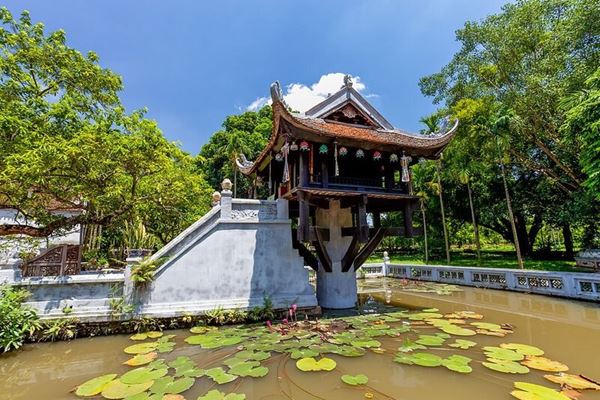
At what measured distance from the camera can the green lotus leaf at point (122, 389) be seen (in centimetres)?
362

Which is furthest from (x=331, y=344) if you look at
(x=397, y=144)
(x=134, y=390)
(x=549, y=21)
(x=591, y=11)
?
(x=549, y=21)

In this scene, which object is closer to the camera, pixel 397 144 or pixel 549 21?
pixel 397 144

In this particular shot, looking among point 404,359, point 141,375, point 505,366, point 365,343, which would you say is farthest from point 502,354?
point 141,375

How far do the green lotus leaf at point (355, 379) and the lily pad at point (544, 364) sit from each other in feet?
7.75

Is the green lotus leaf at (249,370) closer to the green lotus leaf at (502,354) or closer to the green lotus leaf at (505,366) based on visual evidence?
the green lotus leaf at (505,366)

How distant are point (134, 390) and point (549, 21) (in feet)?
66.5

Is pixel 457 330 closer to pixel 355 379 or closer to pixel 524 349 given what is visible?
pixel 524 349

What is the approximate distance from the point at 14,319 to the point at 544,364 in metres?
8.77

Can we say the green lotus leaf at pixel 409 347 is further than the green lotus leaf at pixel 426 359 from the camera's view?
Yes

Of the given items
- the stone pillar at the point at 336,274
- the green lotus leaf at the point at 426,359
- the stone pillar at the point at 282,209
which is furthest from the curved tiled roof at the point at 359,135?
the green lotus leaf at the point at 426,359

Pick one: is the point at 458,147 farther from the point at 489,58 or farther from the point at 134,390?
the point at 134,390

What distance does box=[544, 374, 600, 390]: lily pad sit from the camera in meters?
3.55

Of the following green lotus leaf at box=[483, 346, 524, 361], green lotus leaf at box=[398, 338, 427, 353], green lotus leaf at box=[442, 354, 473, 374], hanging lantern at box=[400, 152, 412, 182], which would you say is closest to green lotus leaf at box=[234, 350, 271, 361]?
green lotus leaf at box=[398, 338, 427, 353]

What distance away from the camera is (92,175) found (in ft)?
22.9
